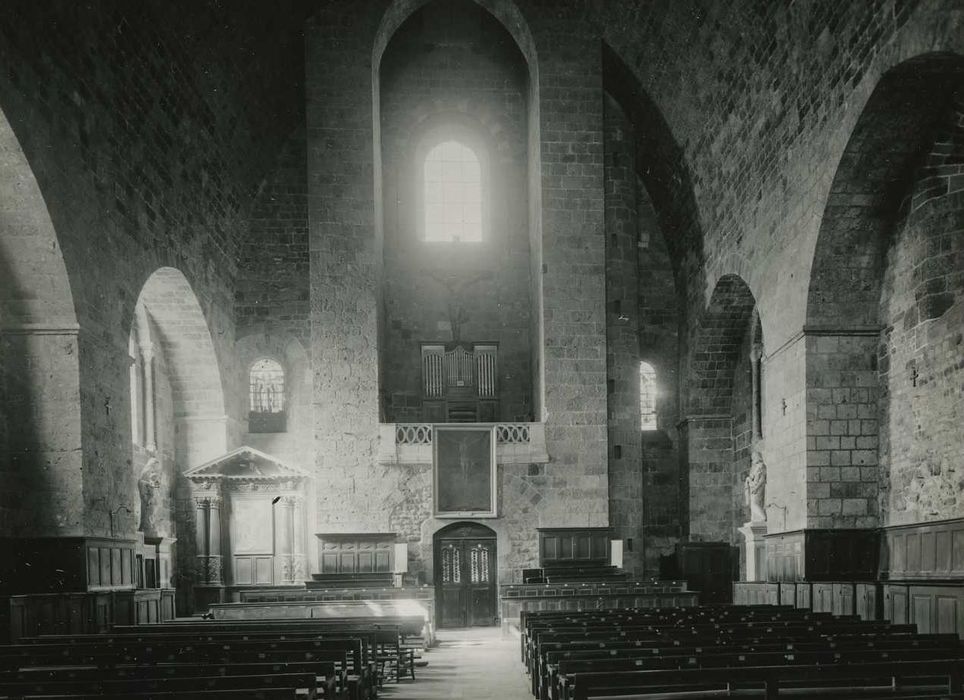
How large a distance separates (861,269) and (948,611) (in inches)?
208

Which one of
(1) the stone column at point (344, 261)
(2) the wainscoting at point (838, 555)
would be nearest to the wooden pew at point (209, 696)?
(2) the wainscoting at point (838, 555)

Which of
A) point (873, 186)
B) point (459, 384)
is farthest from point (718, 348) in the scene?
point (873, 186)

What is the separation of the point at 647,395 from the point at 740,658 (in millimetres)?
16272

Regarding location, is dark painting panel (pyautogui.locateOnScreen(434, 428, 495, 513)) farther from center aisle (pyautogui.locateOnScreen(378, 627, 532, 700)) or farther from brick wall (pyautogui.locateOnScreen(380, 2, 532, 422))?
center aisle (pyautogui.locateOnScreen(378, 627, 532, 700))

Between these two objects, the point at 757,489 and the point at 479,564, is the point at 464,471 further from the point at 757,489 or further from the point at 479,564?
the point at 757,489

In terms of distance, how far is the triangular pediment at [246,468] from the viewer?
19.6m

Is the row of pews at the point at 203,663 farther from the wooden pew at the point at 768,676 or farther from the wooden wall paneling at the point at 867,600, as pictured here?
the wooden wall paneling at the point at 867,600

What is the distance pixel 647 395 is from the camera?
74.2 feet

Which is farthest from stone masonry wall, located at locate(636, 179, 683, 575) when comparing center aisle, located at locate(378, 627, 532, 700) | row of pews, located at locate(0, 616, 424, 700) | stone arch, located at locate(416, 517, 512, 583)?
row of pews, located at locate(0, 616, 424, 700)

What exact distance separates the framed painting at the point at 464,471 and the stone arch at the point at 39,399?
8148mm

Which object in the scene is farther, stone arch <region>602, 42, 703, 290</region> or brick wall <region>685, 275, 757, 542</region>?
brick wall <region>685, 275, 757, 542</region>

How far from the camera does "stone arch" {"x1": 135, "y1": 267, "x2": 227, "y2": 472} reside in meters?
19.7

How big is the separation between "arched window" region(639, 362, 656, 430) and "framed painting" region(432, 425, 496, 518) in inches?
178

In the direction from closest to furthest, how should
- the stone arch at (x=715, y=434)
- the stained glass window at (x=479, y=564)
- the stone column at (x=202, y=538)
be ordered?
the stone column at (x=202, y=538)
the stained glass window at (x=479, y=564)
the stone arch at (x=715, y=434)
